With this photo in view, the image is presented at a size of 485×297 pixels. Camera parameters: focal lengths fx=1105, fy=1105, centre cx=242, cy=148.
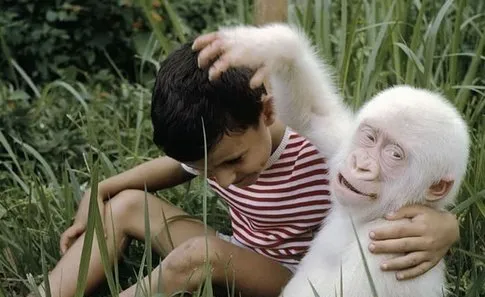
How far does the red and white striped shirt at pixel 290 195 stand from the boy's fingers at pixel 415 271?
0.52 metres

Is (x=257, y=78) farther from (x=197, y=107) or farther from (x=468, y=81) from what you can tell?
(x=468, y=81)

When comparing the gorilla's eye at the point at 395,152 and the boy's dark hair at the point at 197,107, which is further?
the boy's dark hair at the point at 197,107

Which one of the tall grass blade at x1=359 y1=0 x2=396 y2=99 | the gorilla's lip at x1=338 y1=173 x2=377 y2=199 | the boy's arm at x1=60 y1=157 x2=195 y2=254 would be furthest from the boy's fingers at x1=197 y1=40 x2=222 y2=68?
the tall grass blade at x1=359 y1=0 x2=396 y2=99

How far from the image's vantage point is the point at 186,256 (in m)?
2.92

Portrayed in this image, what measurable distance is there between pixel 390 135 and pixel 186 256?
72 centimetres

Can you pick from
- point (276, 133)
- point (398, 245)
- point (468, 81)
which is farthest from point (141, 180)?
point (468, 81)

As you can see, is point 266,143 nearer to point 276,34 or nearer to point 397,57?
point 276,34

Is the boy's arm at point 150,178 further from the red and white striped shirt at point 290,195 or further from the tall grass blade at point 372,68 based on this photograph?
the tall grass blade at point 372,68

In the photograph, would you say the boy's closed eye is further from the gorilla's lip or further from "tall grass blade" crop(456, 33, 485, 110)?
"tall grass blade" crop(456, 33, 485, 110)

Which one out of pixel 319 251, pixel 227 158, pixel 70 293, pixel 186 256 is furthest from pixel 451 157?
pixel 70 293

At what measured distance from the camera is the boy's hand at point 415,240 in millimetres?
2523

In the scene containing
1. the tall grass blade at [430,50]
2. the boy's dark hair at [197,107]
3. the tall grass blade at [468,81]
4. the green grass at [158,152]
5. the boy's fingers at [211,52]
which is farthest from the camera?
the tall grass blade at [468,81]

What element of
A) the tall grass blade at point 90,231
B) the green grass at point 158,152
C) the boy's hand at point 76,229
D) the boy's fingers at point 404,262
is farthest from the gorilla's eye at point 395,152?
the boy's hand at point 76,229

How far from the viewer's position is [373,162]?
2.49 m
